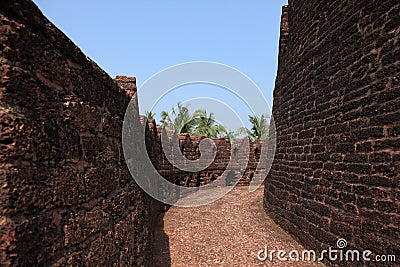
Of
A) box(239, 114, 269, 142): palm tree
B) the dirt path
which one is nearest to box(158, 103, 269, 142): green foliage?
box(239, 114, 269, 142): palm tree

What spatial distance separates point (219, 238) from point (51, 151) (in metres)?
5.08

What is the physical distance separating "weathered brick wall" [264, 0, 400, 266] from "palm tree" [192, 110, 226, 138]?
54.8 ft

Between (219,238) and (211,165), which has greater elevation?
(211,165)

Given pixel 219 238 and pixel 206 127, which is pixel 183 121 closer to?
pixel 206 127

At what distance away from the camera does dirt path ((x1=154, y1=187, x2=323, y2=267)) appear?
4973mm

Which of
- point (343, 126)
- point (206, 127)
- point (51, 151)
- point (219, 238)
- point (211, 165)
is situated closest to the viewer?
point (51, 151)

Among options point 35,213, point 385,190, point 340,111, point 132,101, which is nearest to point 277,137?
point 340,111

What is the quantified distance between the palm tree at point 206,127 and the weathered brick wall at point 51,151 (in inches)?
839

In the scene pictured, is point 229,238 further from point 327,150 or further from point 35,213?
point 35,213

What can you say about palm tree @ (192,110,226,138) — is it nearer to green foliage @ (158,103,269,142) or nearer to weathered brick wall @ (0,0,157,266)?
green foliage @ (158,103,269,142)

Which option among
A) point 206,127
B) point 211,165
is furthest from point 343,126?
point 206,127

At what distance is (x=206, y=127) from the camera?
950 inches

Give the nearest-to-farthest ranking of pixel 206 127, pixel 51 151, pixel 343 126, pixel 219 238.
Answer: pixel 51 151
pixel 343 126
pixel 219 238
pixel 206 127

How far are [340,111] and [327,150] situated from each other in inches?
26.9
